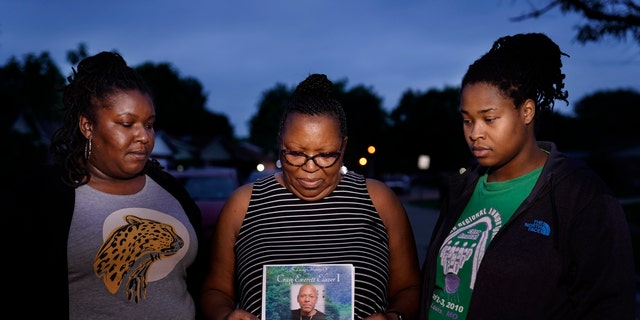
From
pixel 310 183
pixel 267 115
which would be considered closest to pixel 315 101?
pixel 310 183

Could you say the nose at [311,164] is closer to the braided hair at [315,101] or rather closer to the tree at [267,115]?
the braided hair at [315,101]

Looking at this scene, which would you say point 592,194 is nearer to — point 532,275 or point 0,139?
point 532,275

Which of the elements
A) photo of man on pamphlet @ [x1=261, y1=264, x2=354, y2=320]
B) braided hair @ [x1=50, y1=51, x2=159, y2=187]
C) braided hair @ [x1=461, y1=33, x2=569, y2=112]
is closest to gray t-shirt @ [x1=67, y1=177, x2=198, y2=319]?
braided hair @ [x1=50, y1=51, x2=159, y2=187]

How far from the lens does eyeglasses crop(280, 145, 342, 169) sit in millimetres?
2438

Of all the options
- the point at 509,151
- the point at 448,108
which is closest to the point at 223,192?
the point at 509,151

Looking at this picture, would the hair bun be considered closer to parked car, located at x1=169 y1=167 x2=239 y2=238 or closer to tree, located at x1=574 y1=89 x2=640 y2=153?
parked car, located at x1=169 y1=167 x2=239 y2=238

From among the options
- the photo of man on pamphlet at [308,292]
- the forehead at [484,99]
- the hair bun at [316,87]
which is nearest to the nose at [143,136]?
the hair bun at [316,87]

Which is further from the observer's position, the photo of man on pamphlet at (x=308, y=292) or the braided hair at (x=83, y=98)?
the braided hair at (x=83, y=98)

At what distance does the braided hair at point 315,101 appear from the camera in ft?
8.00

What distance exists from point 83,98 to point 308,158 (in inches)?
46.7

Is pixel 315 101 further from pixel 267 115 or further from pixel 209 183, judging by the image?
pixel 267 115

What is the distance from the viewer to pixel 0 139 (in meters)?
14.9

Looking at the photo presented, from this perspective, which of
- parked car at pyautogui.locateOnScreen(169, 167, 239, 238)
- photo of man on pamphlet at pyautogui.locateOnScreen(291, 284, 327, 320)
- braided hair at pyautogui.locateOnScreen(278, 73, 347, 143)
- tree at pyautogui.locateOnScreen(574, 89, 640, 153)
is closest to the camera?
photo of man on pamphlet at pyautogui.locateOnScreen(291, 284, 327, 320)

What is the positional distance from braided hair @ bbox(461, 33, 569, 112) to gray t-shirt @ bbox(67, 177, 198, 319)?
1.68 meters
